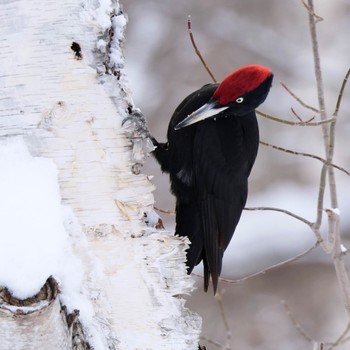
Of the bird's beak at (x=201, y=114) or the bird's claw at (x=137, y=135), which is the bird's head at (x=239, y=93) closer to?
the bird's beak at (x=201, y=114)

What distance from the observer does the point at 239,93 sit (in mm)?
2674

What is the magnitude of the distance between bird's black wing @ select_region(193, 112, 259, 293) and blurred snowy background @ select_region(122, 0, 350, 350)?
263 centimetres

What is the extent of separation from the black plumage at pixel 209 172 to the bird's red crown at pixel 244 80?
0.16 meters

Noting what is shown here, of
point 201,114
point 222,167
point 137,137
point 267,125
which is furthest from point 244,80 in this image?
point 267,125

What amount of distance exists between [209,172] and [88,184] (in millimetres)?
1074

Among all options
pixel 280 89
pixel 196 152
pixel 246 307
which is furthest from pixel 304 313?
pixel 196 152

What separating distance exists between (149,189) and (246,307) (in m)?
4.22

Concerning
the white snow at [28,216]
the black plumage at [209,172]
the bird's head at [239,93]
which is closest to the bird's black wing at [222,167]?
the black plumage at [209,172]

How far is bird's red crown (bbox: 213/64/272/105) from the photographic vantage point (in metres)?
2.63

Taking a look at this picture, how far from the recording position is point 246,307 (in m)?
6.09

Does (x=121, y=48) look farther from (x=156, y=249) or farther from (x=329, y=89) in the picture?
(x=329, y=89)

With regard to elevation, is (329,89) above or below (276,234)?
above

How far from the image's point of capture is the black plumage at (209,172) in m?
2.88

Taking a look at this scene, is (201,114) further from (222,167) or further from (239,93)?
(222,167)
